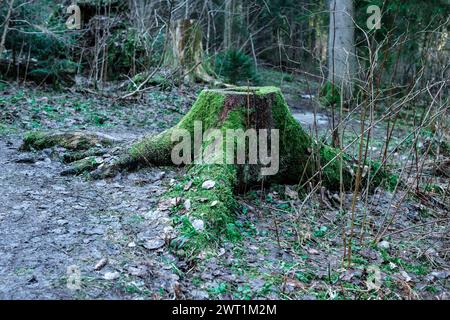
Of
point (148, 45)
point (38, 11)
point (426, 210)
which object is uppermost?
point (38, 11)

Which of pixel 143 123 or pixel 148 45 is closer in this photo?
pixel 143 123

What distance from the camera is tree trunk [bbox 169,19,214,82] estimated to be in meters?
11.0

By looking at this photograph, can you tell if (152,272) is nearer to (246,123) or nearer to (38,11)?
(246,123)

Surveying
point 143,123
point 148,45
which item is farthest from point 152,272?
point 148,45

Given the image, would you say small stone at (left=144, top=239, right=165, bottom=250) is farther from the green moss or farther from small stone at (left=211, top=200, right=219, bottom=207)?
the green moss

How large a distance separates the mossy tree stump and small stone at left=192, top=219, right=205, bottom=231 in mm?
125

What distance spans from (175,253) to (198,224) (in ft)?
1.02

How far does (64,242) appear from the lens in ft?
10.2

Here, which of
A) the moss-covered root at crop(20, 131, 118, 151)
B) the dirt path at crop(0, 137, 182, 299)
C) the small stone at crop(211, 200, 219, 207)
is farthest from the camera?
the moss-covered root at crop(20, 131, 118, 151)

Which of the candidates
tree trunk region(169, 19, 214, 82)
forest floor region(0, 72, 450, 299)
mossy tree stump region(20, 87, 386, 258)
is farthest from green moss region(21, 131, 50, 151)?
tree trunk region(169, 19, 214, 82)

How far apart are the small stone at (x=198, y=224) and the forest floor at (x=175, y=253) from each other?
215 mm

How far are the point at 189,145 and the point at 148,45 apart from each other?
673cm

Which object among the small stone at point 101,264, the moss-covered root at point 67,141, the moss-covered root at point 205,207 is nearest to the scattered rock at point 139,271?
the small stone at point 101,264

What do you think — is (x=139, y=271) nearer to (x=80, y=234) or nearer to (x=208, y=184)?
(x=80, y=234)
